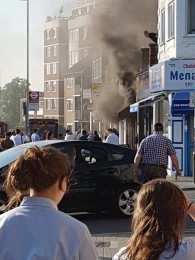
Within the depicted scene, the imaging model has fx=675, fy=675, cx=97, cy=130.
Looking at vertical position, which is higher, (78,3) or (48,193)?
(78,3)

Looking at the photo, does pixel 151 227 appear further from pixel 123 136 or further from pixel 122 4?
pixel 122 4

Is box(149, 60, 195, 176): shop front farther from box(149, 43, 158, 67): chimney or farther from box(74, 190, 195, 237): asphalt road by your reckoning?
box(74, 190, 195, 237): asphalt road

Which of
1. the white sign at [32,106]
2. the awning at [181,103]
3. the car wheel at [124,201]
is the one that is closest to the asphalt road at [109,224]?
the car wheel at [124,201]

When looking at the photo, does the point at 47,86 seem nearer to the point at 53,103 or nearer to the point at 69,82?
the point at 53,103

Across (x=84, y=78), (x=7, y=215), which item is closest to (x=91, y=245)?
(x=7, y=215)

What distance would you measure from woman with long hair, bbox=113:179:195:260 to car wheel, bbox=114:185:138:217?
8.94 m

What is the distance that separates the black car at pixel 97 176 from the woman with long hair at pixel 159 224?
8.42 meters

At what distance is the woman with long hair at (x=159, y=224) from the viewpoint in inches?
120

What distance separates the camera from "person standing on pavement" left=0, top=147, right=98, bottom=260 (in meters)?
2.93

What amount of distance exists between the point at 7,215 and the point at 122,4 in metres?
47.9

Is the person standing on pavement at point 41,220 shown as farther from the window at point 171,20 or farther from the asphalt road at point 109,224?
the window at point 171,20

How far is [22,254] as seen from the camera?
9.59ft

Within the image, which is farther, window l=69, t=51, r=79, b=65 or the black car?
window l=69, t=51, r=79, b=65

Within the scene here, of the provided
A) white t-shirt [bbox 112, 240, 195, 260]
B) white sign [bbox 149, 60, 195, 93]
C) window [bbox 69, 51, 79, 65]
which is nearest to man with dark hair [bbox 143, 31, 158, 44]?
white sign [bbox 149, 60, 195, 93]
